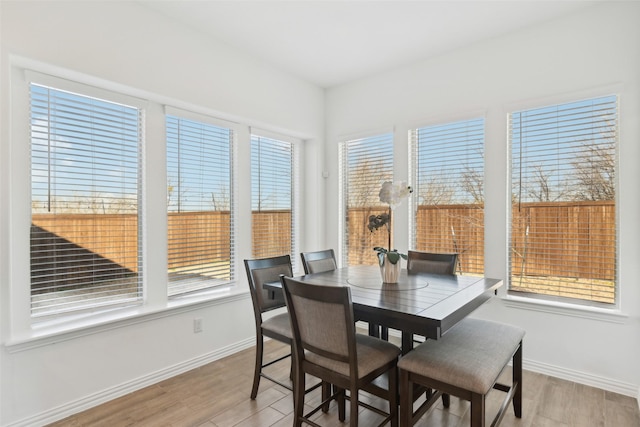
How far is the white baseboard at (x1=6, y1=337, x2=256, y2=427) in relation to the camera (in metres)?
2.10

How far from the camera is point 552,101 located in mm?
2754

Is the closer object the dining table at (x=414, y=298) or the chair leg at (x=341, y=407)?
the dining table at (x=414, y=298)

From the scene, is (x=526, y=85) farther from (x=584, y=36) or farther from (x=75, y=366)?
(x=75, y=366)

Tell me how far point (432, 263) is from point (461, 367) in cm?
123

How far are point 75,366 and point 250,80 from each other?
8.91ft

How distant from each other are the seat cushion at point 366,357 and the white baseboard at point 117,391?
4.74 feet

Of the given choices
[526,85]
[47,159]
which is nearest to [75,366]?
[47,159]

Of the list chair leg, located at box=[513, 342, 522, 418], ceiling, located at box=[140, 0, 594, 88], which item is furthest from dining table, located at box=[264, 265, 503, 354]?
ceiling, located at box=[140, 0, 594, 88]

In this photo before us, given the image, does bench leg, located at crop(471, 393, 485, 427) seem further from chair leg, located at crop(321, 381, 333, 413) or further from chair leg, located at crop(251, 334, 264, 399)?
chair leg, located at crop(251, 334, 264, 399)

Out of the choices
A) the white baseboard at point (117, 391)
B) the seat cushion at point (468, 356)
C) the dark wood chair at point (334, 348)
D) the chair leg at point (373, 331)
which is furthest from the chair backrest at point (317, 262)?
the seat cushion at point (468, 356)

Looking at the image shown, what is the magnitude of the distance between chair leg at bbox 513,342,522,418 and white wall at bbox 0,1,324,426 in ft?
7.55

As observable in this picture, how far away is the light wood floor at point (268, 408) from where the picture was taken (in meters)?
2.14

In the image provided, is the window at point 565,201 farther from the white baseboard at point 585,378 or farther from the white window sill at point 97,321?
the white window sill at point 97,321

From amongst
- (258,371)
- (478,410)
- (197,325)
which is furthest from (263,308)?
(478,410)
